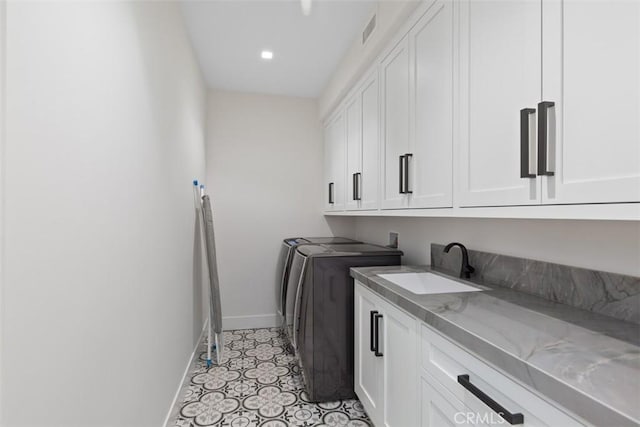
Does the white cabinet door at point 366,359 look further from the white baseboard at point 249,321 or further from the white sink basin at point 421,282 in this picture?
the white baseboard at point 249,321

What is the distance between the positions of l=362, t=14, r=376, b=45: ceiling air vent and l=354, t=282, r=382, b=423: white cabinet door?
162cm

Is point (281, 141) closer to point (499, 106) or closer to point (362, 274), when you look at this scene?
point (362, 274)

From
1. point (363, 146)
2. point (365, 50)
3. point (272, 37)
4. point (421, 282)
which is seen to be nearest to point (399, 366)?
point (421, 282)

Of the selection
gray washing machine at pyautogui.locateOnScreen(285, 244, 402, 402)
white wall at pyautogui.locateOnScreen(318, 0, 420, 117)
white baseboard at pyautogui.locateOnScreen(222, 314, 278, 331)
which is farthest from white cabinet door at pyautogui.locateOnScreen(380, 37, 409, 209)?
white baseboard at pyautogui.locateOnScreen(222, 314, 278, 331)

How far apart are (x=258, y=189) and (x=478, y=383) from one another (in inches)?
115

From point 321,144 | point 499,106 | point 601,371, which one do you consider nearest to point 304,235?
point 321,144

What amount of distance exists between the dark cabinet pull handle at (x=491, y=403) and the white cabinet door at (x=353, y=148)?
1.66 m

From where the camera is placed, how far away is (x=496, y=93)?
1104mm

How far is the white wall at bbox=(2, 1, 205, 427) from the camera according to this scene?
62cm

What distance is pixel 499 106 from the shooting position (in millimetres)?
1091

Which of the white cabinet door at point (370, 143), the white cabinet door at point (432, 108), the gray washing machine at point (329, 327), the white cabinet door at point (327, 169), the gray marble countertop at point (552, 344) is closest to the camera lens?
the gray marble countertop at point (552, 344)

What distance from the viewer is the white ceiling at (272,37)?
2.02m

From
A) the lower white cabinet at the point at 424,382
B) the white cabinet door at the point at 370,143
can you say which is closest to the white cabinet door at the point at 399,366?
the lower white cabinet at the point at 424,382

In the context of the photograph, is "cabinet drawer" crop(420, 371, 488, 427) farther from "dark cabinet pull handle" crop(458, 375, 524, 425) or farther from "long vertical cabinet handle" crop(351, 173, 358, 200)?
"long vertical cabinet handle" crop(351, 173, 358, 200)
